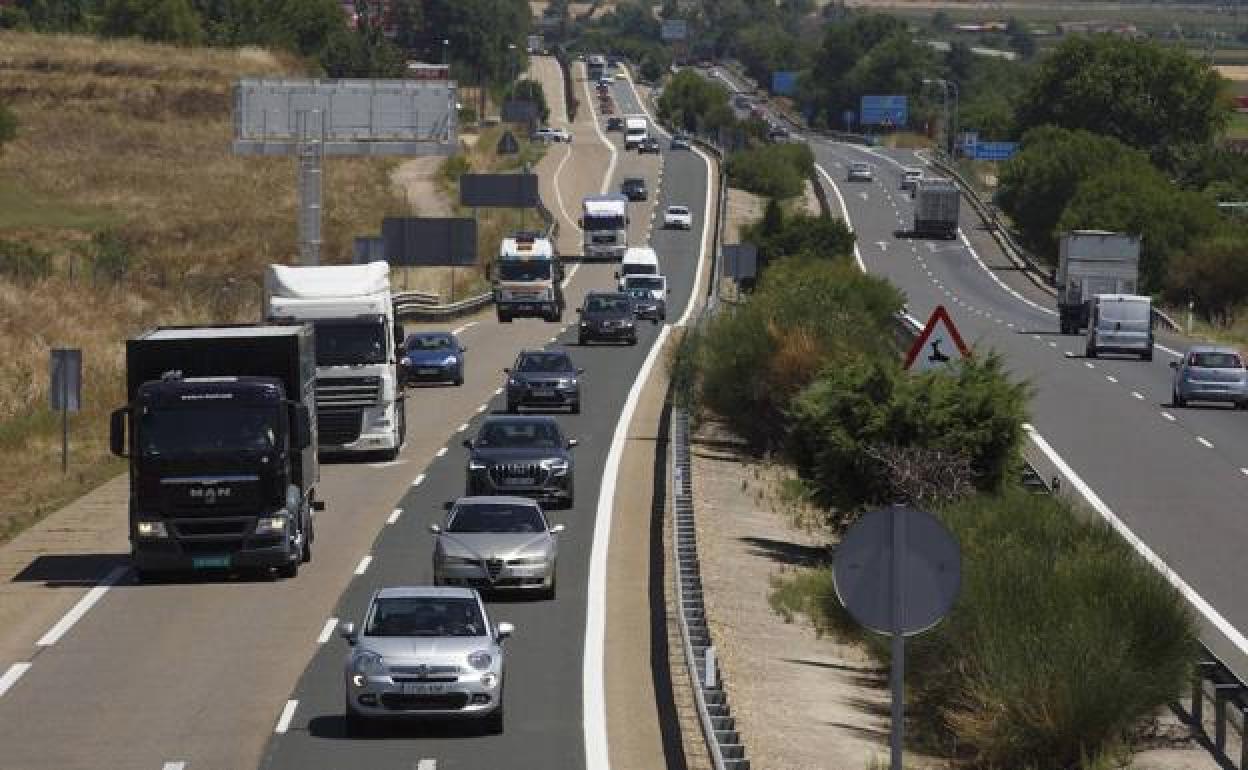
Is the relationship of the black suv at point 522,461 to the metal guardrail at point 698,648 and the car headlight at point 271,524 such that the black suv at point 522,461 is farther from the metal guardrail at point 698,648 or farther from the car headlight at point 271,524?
the car headlight at point 271,524

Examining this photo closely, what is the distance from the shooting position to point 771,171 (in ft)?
521

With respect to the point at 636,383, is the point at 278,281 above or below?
above

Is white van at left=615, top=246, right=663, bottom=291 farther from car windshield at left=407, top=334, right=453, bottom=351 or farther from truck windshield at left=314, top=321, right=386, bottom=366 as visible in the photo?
truck windshield at left=314, top=321, right=386, bottom=366

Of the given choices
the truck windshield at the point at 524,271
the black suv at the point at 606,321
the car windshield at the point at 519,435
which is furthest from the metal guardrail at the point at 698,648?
the truck windshield at the point at 524,271

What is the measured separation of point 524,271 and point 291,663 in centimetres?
5787

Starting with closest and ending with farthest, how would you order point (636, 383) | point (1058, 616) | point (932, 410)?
point (1058, 616) → point (932, 410) → point (636, 383)

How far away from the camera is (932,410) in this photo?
36.7 m

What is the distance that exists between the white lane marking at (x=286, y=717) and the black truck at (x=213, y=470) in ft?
23.3

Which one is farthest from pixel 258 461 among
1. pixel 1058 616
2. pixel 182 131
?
pixel 182 131

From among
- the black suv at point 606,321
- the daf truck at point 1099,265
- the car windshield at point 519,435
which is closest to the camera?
the car windshield at point 519,435

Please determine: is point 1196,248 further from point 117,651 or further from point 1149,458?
point 117,651

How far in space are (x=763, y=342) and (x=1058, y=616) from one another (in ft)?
85.8

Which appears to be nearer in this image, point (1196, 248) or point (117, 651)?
point (117, 651)

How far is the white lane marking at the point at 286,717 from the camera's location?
74.3ft
